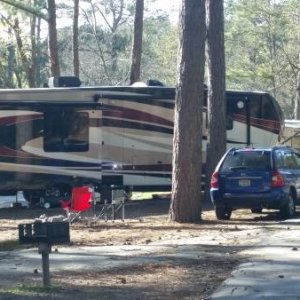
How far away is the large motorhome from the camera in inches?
944

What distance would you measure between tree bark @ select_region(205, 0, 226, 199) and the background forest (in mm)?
18142

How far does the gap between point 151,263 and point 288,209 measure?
7.98 metres

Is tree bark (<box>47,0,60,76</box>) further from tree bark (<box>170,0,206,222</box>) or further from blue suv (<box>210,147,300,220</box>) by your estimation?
tree bark (<box>170,0,206,222</box>)

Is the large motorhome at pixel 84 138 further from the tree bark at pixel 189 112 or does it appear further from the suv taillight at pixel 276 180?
the tree bark at pixel 189 112

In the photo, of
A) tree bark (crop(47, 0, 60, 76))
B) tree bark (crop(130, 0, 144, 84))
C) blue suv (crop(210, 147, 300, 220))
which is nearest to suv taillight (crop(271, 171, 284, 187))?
blue suv (crop(210, 147, 300, 220))

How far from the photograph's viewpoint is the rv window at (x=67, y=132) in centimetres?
2419

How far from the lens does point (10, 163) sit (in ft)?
78.9

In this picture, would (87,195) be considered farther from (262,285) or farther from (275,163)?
(262,285)

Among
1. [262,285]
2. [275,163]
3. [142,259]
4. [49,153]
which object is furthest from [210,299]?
[49,153]

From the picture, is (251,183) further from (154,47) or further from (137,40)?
(154,47)

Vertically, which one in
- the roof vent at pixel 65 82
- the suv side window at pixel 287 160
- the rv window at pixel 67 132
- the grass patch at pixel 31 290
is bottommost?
the grass patch at pixel 31 290

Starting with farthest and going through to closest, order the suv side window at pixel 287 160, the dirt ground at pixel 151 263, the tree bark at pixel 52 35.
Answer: the tree bark at pixel 52 35
the suv side window at pixel 287 160
the dirt ground at pixel 151 263

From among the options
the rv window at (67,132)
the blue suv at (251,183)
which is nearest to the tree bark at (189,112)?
the blue suv at (251,183)

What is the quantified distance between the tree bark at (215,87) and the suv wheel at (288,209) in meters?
3.76
